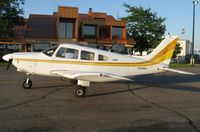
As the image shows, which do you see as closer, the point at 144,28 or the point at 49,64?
the point at 49,64

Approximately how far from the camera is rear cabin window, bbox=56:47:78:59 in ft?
48.1

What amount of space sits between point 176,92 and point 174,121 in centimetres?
696

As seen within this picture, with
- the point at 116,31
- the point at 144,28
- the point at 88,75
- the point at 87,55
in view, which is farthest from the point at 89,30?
the point at 88,75

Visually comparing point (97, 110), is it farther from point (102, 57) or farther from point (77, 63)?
point (102, 57)

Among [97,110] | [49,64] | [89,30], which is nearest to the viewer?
[97,110]

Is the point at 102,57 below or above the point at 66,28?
below

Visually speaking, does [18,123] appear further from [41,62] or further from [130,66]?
[130,66]

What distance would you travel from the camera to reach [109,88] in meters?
16.5

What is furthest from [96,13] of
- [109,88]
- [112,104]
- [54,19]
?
[112,104]

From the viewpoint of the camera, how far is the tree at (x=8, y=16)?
140 feet

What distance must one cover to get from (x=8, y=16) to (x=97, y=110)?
3599cm

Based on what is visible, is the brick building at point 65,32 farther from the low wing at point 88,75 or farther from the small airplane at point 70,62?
the low wing at point 88,75

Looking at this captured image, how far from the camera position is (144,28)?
202ft

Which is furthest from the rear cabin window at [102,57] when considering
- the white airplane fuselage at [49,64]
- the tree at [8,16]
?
the tree at [8,16]
